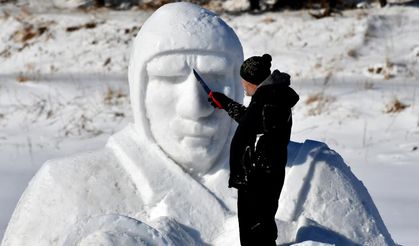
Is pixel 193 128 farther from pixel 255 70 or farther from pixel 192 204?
pixel 255 70

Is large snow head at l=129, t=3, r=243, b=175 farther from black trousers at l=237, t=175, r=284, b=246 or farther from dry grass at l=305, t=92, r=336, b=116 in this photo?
dry grass at l=305, t=92, r=336, b=116

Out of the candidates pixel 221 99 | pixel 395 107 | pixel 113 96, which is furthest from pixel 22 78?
pixel 221 99

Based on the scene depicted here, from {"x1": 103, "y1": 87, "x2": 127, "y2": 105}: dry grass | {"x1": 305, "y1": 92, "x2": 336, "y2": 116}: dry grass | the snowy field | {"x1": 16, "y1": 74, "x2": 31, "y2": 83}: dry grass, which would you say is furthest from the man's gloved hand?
{"x1": 16, "y1": 74, "x2": 31, "y2": 83}: dry grass

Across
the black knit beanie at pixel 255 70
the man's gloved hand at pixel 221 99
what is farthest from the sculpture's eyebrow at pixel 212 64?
the black knit beanie at pixel 255 70

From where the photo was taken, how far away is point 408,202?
30.3ft

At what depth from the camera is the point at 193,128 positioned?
5.38m

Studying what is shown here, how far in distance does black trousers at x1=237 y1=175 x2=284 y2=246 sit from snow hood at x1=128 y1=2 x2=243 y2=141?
0.67 meters

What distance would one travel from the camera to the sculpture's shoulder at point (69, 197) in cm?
537

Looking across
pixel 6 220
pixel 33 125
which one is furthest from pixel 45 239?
pixel 33 125

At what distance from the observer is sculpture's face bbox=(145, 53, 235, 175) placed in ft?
17.5

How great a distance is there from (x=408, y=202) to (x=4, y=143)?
389 cm

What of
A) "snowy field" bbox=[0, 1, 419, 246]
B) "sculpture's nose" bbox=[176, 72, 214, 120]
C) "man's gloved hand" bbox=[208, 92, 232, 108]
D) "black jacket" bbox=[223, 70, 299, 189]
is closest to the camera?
"black jacket" bbox=[223, 70, 299, 189]

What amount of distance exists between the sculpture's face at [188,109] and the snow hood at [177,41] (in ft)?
0.09

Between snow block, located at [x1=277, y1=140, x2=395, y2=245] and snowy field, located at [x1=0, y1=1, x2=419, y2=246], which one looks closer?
snow block, located at [x1=277, y1=140, x2=395, y2=245]
